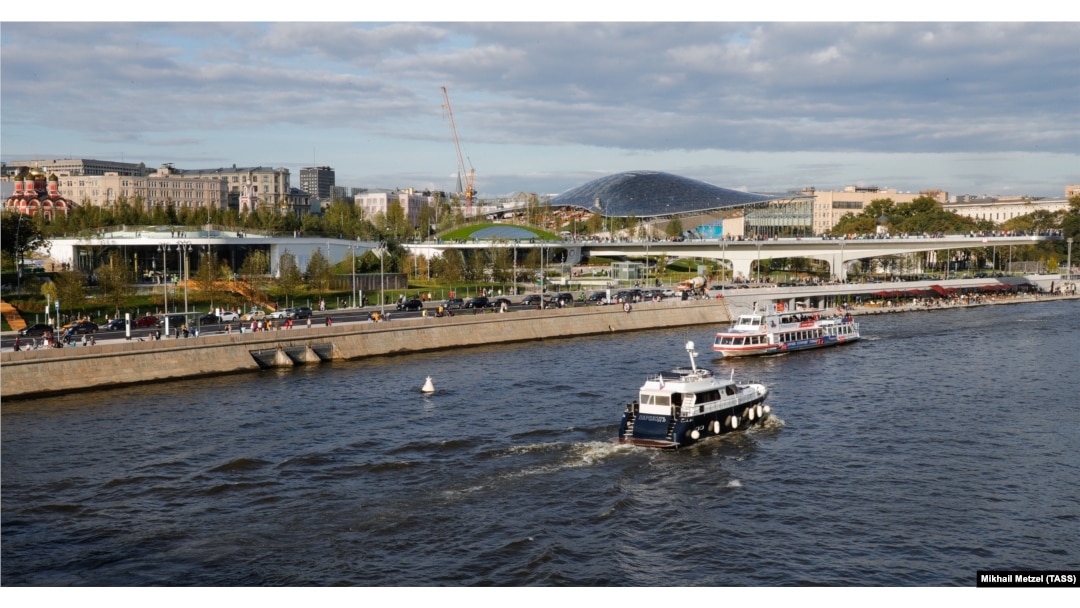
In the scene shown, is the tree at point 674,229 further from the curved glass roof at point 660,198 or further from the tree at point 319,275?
the tree at point 319,275

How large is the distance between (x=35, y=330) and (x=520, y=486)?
40289mm

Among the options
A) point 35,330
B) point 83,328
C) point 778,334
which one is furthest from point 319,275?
point 778,334

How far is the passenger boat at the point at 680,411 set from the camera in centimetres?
3759

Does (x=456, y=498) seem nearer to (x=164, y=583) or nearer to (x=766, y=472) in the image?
(x=164, y=583)

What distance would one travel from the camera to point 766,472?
114 feet

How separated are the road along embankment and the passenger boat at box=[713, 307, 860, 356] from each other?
13554 millimetres

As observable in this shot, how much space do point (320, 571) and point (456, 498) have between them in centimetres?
669

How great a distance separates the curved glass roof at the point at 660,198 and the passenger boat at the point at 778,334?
110 meters

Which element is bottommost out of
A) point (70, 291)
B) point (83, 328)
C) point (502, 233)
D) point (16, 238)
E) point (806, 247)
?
point (83, 328)

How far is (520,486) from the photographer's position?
106ft

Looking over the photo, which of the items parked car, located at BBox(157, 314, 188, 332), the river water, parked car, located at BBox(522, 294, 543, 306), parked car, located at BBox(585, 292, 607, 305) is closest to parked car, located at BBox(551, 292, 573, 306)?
parked car, located at BBox(522, 294, 543, 306)

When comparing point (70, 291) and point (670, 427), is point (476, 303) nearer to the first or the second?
point (70, 291)

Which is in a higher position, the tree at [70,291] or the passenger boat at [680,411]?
the tree at [70,291]

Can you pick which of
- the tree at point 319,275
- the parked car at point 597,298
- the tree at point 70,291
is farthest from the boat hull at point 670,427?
the tree at point 319,275
